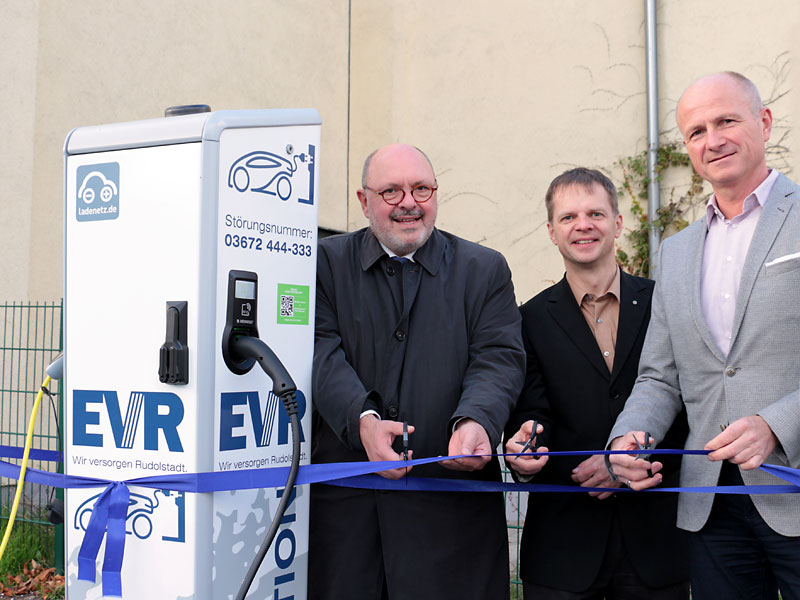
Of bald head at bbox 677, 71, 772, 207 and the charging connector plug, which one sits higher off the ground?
bald head at bbox 677, 71, 772, 207

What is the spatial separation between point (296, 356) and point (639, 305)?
1185mm

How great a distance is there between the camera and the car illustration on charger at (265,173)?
2125mm

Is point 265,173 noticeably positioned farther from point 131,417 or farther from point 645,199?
point 645,199

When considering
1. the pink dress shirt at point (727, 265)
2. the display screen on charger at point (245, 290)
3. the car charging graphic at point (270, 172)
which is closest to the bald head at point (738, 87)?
the pink dress shirt at point (727, 265)

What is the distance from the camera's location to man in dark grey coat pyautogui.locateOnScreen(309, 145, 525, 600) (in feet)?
7.79

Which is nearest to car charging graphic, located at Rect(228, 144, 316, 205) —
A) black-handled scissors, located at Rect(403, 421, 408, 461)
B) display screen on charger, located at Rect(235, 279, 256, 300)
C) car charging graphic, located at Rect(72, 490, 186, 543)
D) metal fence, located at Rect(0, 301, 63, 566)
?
display screen on charger, located at Rect(235, 279, 256, 300)

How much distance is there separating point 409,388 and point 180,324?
78cm

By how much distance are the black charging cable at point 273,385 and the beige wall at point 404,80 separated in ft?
16.7

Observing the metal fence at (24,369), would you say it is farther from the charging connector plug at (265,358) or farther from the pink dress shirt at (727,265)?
the pink dress shirt at (727,265)

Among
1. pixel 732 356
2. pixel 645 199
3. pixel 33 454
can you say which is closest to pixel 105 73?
pixel 33 454

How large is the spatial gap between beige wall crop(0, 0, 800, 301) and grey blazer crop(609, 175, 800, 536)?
18.4ft

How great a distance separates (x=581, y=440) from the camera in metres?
2.66

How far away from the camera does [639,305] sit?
108 inches

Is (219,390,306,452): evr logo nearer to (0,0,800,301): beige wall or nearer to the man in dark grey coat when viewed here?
the man in dark grey coat
